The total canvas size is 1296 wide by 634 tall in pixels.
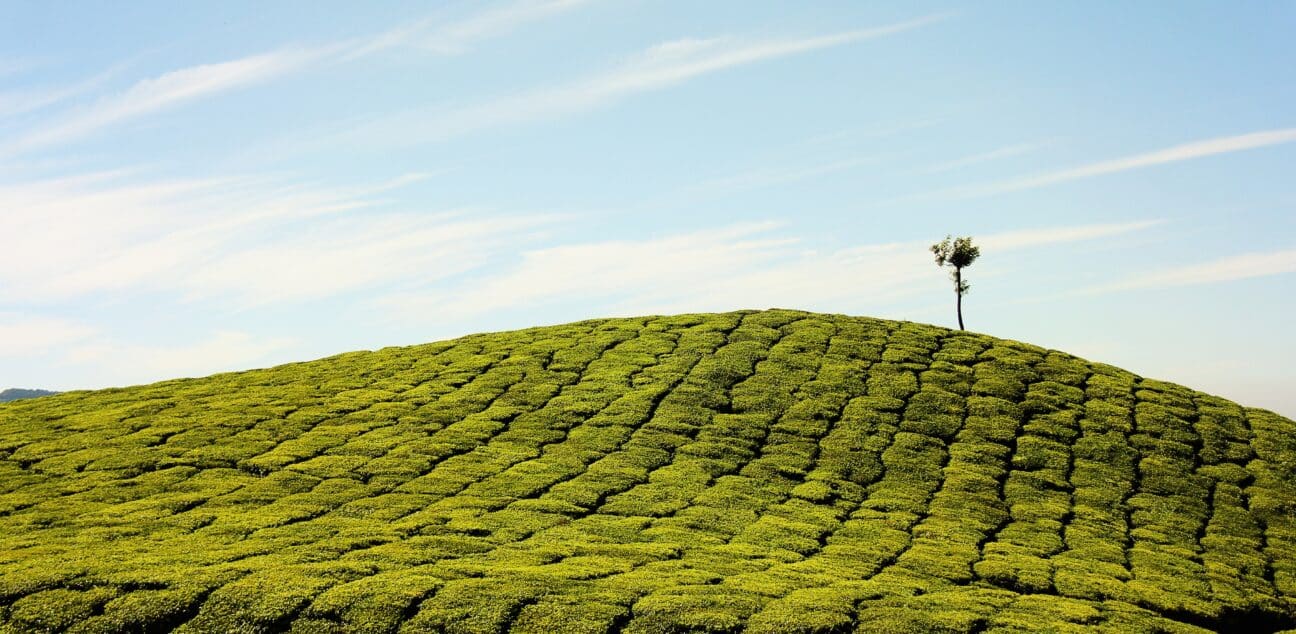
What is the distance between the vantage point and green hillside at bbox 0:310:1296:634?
25.6 meters

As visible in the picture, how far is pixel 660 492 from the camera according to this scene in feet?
119

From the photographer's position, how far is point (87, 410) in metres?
47.2

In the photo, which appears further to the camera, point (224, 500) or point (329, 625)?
point (224, 500)

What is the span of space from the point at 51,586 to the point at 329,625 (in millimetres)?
7593

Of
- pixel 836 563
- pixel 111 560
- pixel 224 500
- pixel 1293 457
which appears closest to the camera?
pixel 111 560

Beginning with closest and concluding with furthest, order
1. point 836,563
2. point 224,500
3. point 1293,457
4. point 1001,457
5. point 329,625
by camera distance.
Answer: point 329,625
point 836,563
point 224,500
point 1001,457
point 1293,457

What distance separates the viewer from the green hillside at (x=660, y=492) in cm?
2561

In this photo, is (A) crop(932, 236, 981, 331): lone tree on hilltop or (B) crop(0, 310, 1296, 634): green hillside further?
(A) crop(932, 236, 981, 331): lone tree on hilltop

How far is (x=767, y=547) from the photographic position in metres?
31.8

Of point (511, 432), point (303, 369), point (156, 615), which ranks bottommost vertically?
point (156, 615)

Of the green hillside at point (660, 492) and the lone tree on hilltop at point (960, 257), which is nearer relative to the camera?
the green hillside at point (660, 492)

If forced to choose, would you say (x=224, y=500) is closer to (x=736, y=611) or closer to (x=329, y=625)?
(x=329, y=625)

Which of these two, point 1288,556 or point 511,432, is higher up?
point 511,432

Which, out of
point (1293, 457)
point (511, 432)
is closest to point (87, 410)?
point (511, 432)
